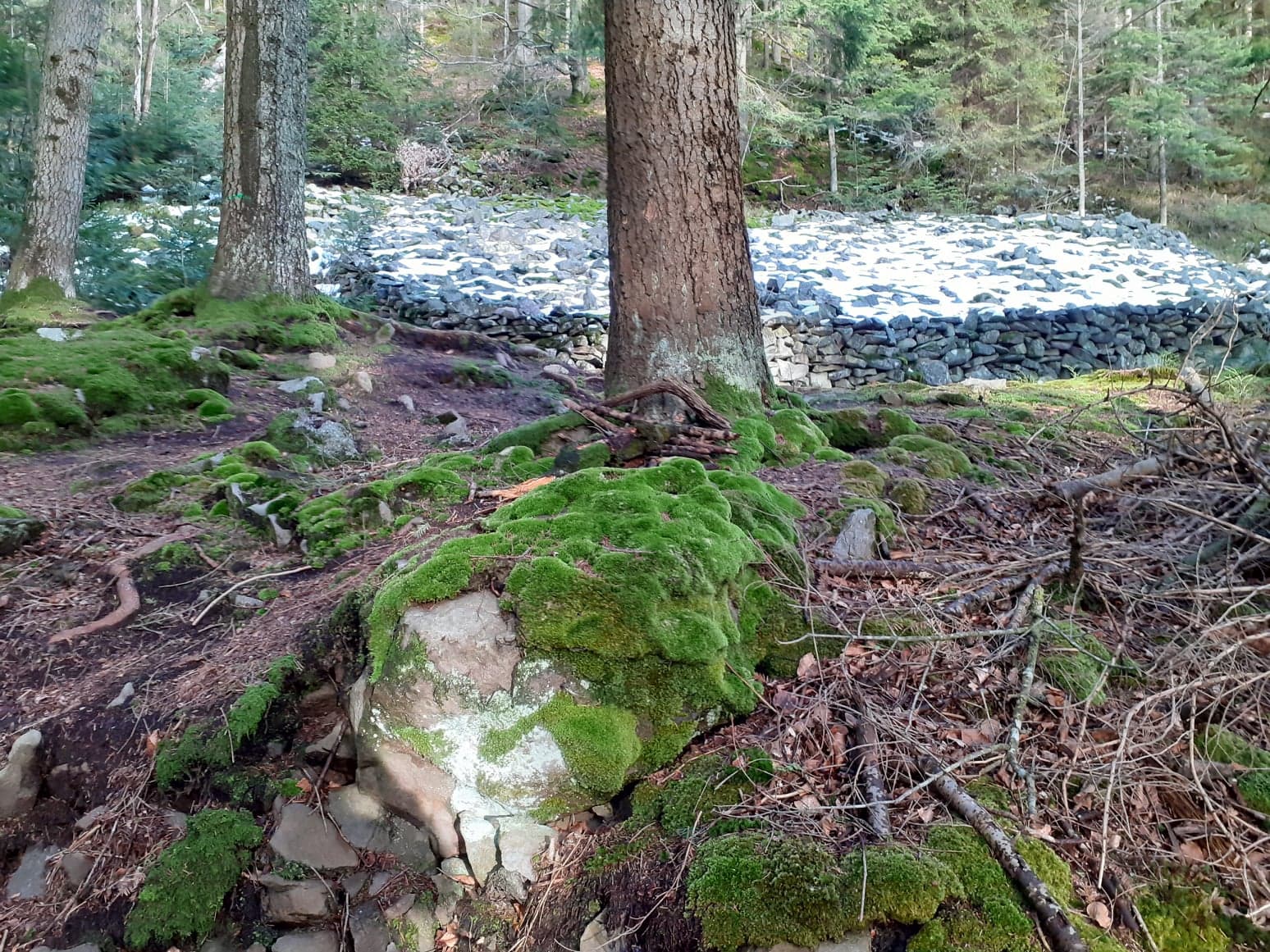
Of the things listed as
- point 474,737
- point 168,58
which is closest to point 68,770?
point 474,737

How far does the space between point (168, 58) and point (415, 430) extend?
60.3 feet

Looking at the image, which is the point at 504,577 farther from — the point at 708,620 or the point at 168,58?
the point at 168,58

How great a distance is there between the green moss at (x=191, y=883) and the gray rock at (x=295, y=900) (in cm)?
13

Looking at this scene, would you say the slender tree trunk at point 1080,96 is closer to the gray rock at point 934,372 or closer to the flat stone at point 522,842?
the gray rock at point 934,372

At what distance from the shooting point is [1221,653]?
6.44ft

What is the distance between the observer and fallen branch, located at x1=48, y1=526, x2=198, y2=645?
10.9 ft

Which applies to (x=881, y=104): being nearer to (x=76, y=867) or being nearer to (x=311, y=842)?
(x=311, y=842)

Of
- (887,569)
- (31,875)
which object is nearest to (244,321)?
(31,875)

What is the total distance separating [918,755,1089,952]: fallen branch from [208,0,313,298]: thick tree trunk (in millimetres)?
7125

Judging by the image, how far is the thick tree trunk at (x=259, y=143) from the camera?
23.4ft

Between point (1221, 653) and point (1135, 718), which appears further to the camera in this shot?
point (1135, 718)

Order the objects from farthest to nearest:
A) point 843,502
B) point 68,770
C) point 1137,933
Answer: point 843,502
point 68,770
point 1137,933

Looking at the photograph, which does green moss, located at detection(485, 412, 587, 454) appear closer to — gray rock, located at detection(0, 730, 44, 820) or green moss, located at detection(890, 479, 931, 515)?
green moss, located at detection(890, 479, 931, 515)

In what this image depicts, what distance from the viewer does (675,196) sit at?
13.5 feet
